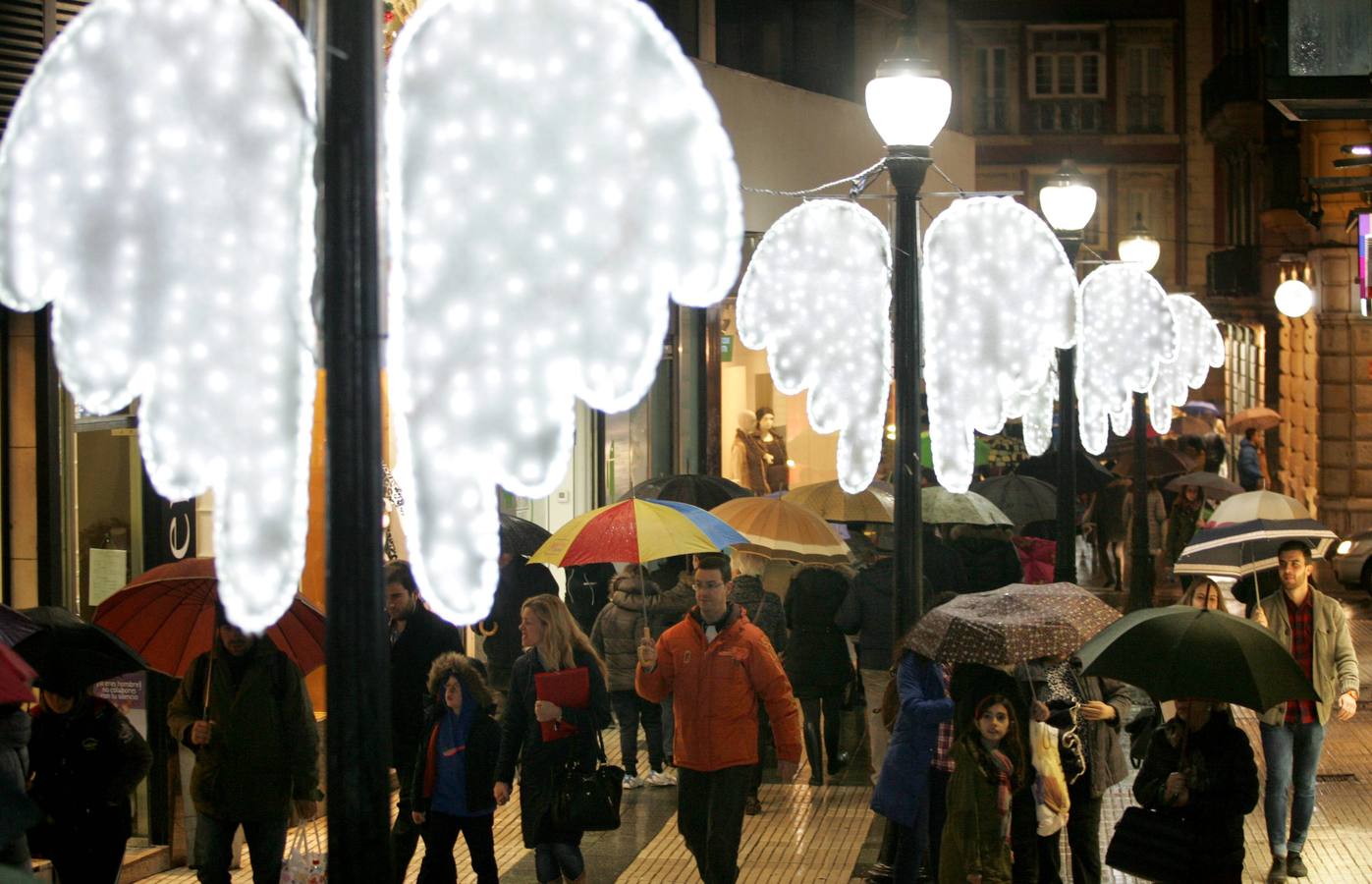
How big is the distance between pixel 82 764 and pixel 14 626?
0.87m

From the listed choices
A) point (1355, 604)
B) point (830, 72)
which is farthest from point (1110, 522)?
point (830, 72)

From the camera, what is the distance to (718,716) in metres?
9.33

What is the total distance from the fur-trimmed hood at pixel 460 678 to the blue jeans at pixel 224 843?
3.05 ft

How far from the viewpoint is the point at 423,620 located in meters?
9.79

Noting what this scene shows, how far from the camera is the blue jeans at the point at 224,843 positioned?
897 centimetres

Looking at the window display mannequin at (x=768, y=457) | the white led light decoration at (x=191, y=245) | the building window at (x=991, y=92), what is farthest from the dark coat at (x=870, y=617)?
the building window at (x=991, y=92)

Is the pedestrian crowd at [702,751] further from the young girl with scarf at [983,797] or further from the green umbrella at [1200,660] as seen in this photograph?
the green umbrella at [1200,660]

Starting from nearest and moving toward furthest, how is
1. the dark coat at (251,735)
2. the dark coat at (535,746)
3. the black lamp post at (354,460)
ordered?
1. the black lamp post at (354,460)
2. the dark coat at (251,735)
3. the dark coat at (535,746)

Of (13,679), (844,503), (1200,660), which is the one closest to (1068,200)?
(844,503)

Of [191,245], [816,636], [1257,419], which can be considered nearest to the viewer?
[191,245]

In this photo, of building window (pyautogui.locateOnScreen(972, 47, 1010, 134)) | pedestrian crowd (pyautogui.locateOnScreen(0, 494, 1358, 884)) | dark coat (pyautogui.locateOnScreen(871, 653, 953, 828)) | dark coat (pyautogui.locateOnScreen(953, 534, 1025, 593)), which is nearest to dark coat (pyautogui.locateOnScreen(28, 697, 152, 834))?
pedestrian crowd (pyautogui.locateOnScreen(0, 494, 1358, 884))

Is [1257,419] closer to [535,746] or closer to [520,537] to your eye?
[520,537]

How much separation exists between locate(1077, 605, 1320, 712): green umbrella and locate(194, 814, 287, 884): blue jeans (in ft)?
12.3

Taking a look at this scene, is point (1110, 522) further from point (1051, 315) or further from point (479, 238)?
point (479, 238)
